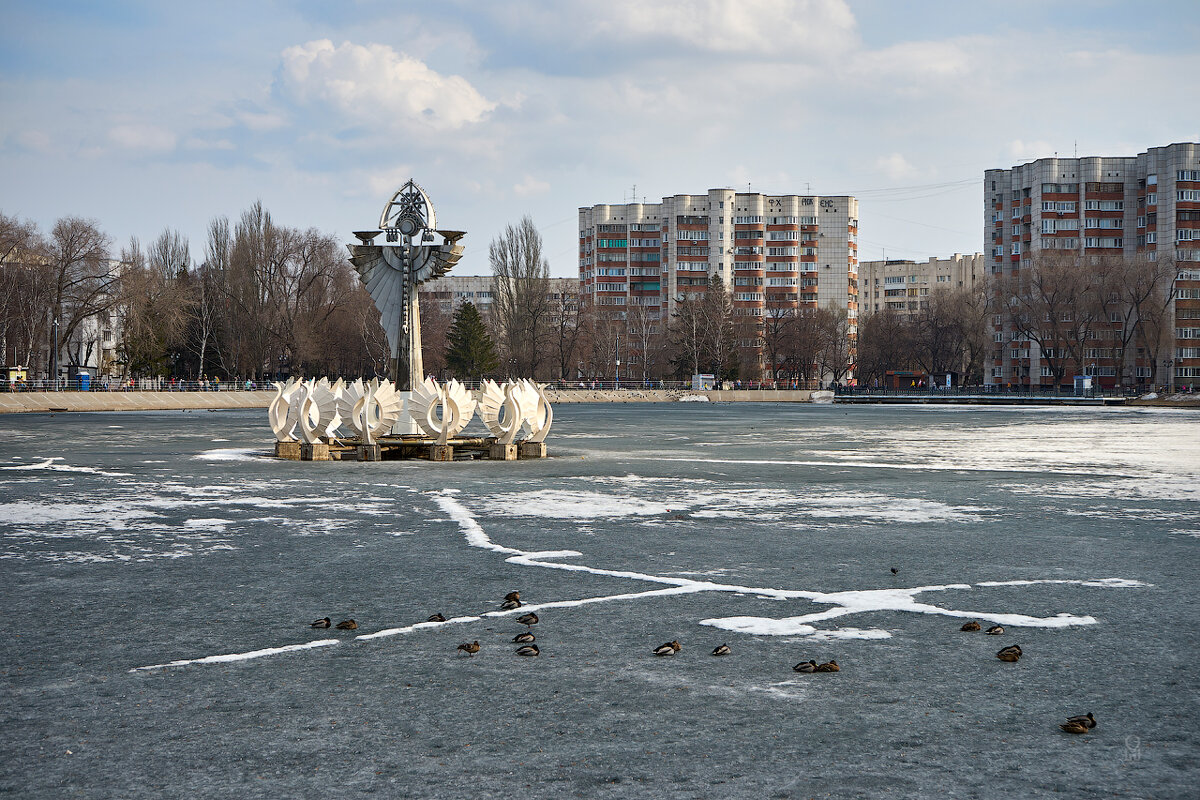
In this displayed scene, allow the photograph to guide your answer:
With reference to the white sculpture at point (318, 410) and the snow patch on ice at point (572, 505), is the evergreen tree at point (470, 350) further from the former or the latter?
the snow patch on ice at point (572, 505)

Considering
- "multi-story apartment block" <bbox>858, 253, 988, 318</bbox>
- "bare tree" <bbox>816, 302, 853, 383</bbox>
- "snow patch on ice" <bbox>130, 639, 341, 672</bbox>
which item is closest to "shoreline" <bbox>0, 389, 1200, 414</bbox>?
"bare tree" <bbox>816, 302, 853, 383</bbox>

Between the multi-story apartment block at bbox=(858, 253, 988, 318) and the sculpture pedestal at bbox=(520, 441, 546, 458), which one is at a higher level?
the multi-story apartment block at bbox=(858, 253, 988, 318)

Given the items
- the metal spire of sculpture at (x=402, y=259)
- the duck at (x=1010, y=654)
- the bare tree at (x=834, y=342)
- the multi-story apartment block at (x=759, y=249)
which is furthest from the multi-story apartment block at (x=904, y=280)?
the duck at (x=1010, y=654)

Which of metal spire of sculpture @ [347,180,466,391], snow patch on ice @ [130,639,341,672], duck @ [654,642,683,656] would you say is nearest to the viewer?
snow patch on ice @ [130,639,341,672]

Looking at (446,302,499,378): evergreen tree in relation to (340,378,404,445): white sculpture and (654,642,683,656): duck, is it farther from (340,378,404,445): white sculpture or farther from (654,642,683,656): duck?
(654,642,683,656): duck

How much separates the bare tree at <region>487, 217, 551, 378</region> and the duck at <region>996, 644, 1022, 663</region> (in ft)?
290

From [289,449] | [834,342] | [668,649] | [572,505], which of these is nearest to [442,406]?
[289,449]

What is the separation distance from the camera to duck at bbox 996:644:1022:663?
6.20 metres

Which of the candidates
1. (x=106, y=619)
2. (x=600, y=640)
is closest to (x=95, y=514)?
(x=106, y=619)

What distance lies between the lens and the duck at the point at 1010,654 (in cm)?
620

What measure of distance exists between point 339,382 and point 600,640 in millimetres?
16839

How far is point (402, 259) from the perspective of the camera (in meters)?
27.0

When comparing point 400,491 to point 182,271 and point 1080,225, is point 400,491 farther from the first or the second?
point 1080,225

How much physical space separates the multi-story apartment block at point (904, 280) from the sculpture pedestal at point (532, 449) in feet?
564
